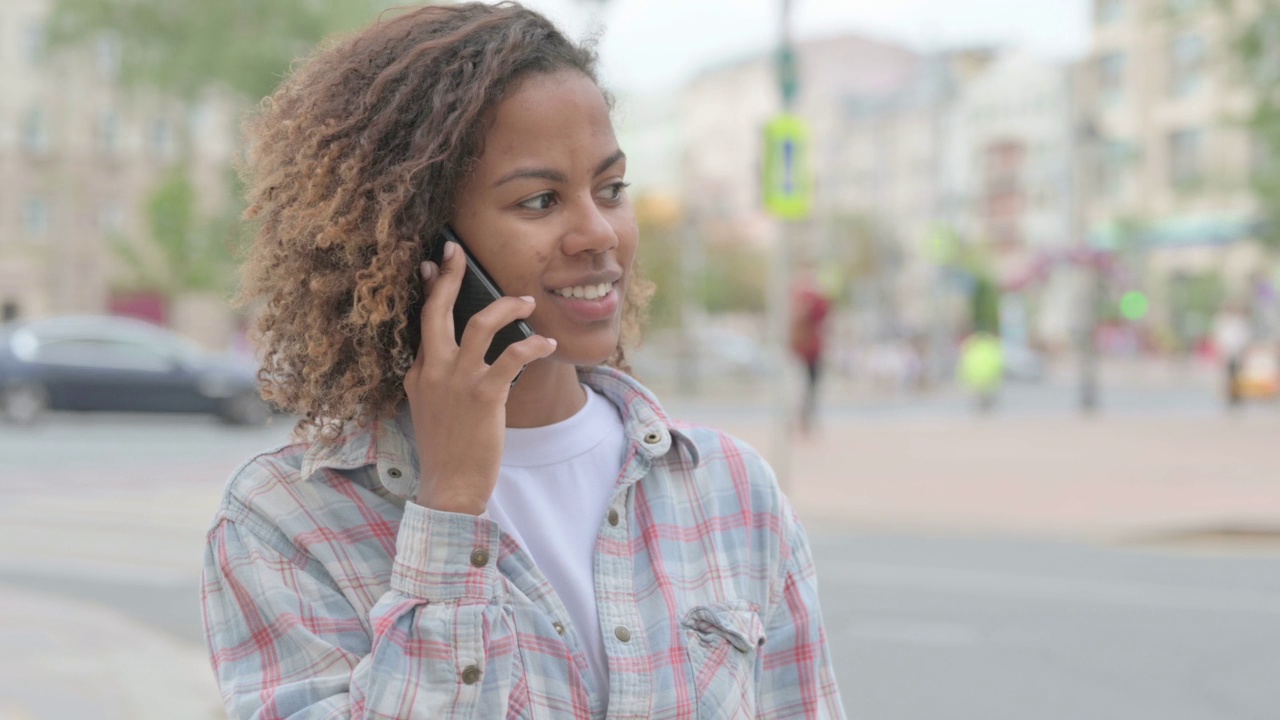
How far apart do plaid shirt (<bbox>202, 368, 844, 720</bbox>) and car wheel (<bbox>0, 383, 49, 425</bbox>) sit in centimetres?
2091

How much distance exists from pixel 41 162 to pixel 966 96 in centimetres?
5755

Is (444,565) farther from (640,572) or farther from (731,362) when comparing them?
(731,362)

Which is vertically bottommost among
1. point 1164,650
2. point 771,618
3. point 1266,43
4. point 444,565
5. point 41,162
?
point 1164,650

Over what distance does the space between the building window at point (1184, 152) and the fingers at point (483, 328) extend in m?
60.0

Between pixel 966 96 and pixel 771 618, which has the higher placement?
pixel 966 96

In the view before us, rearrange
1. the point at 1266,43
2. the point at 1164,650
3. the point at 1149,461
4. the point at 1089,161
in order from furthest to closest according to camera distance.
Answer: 1. the point at 1089,161
2. the point at 1266,43
3. the point at 1149,461
4. the point at 1164,650

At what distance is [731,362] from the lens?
115ft

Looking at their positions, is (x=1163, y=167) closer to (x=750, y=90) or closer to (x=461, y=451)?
(x=461, y=451)

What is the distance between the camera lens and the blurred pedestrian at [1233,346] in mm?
25344

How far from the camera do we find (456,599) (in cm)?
165

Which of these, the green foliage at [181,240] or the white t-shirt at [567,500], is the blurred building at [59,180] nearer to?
the green foliage at [181,240]

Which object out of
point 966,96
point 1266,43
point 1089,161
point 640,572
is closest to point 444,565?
point 640,572

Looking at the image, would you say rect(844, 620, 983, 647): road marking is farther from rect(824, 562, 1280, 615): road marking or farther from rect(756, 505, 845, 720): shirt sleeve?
rect(756, 505, 845, 720): shirt sleeve

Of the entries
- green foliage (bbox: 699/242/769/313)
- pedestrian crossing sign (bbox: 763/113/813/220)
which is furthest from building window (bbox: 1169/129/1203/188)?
pedestrian crossing sign (bbox: 763/113/813/220)
